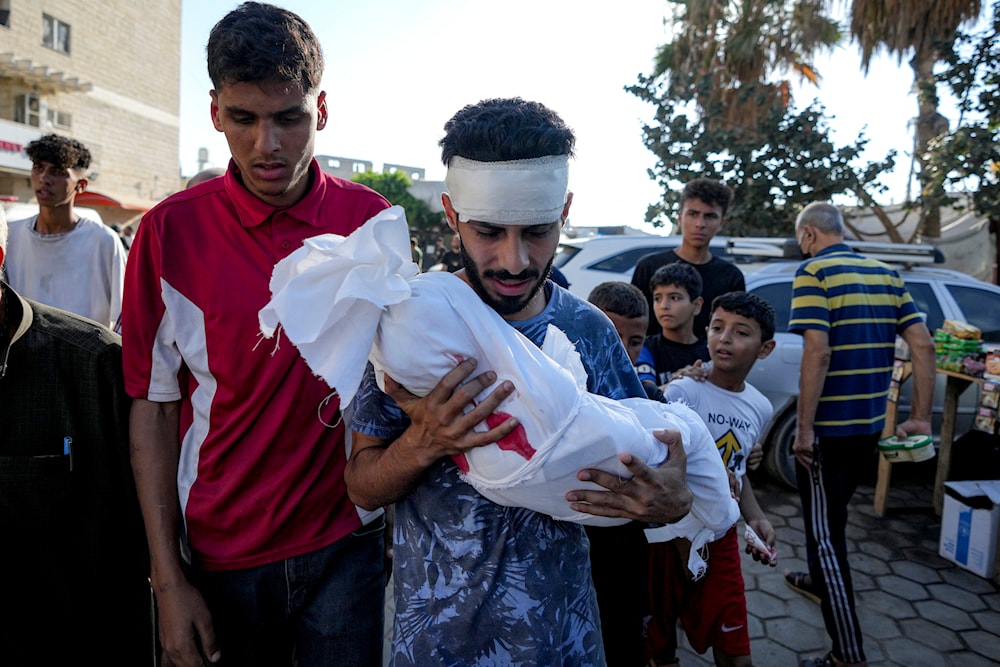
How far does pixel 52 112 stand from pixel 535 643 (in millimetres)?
29838

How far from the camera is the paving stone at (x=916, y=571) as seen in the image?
4.31 meters

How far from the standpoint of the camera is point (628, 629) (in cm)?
262

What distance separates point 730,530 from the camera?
2.71 m

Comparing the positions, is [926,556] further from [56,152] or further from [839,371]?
[56,152]

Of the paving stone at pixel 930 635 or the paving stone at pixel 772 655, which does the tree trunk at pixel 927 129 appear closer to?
the paving stone at pixel 930 635

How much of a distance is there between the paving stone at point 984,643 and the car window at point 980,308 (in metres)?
3.21

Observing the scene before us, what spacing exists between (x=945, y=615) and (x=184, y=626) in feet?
14.0

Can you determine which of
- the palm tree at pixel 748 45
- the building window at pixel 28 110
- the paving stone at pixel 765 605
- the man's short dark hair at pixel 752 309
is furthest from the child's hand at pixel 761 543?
the building window at pixel 28 110

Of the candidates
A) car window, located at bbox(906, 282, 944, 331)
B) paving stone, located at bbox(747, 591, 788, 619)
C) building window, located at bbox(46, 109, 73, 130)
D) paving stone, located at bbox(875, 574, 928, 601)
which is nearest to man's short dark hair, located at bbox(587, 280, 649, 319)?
paving stone, located at bbox(747, 591, 788, 619)

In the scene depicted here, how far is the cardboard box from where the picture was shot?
424 centimetres

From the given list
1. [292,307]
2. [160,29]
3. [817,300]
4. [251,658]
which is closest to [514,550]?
[292,307]

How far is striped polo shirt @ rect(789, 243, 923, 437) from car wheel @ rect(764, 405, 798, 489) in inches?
82.0

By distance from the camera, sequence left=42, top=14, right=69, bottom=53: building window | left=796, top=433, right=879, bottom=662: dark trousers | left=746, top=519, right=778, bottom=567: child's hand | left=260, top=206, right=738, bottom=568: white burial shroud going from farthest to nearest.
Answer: left=42, top=14, right=69, bottom=53: building window → left=796, top=433, right=879, bottom=662: dark trousers → left=746, top=519, right=778, bottom=567: child's hand → left=260, top=206, right=738, bottom=568: white burial shroud

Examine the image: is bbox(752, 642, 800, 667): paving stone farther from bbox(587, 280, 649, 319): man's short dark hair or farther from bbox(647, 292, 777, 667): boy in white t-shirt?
bbox(587, 280, 649, 319): man's short dark hair
